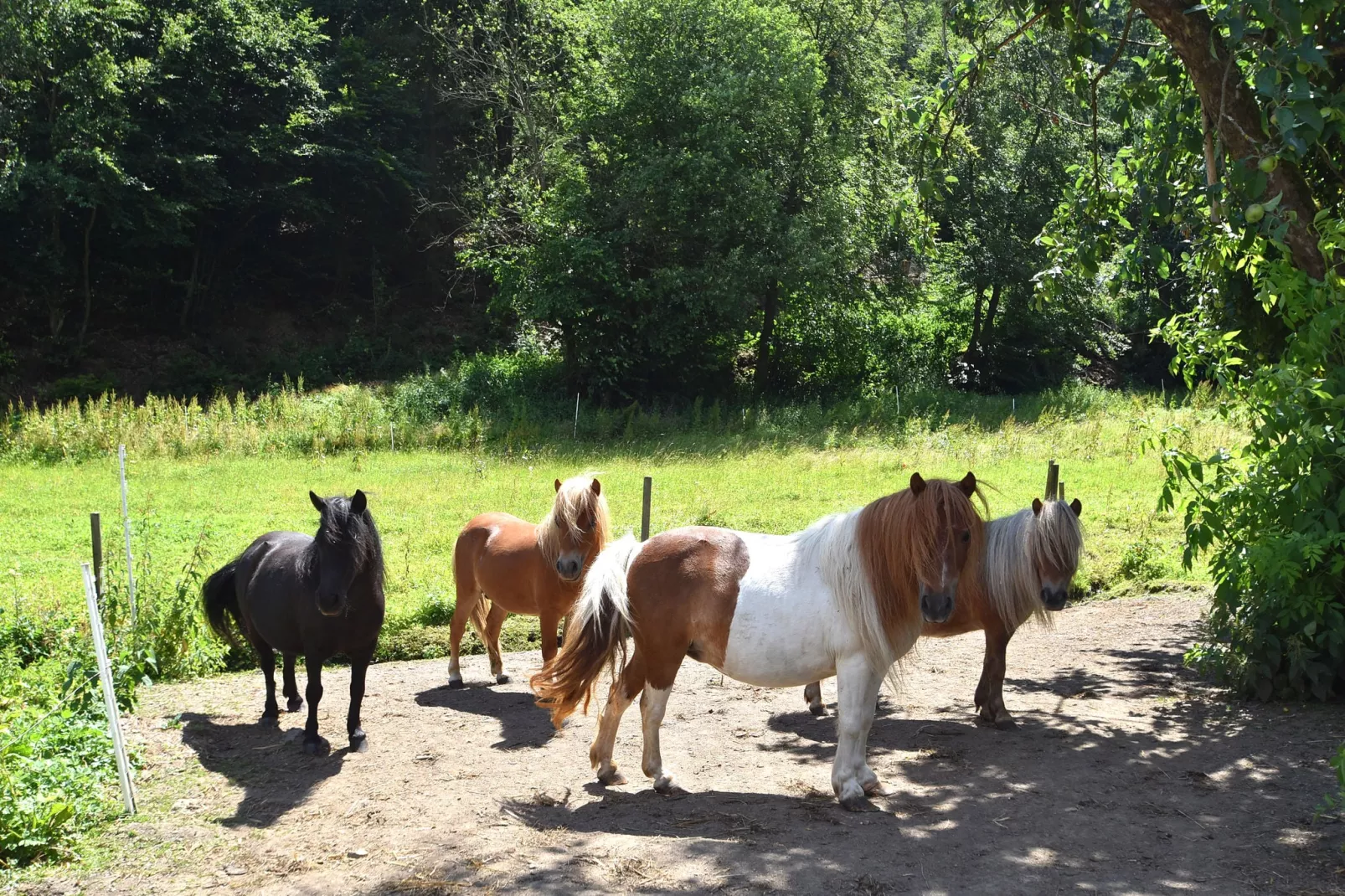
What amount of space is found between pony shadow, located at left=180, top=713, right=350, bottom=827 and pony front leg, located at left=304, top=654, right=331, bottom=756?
0.05 metres

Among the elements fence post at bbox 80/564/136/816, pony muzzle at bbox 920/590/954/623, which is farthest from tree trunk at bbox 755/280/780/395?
fence post at bbox 80/564/136/816

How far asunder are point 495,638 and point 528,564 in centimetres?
105

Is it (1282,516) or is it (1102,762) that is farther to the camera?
(1282,516)

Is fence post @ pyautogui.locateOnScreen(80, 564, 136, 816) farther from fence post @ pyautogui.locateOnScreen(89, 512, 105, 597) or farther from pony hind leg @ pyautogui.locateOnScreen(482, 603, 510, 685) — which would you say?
fence post @ pyautogui.locateOnScreen(89, 512, 105, 597)

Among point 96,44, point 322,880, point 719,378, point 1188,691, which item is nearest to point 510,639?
point 322,880

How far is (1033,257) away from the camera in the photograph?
30203 mm

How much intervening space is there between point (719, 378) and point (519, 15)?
14.1 metres

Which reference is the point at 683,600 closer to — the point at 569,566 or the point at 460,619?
the point at 569,566

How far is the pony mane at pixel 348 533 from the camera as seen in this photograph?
644 cm

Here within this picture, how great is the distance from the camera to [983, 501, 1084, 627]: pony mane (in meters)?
7.00

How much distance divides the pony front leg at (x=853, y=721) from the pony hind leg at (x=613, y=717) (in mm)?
1113

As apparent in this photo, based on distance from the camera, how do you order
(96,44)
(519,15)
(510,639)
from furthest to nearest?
(519,15), (96,44), (510,639)

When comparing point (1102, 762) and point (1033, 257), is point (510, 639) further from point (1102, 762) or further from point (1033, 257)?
point (1033, 257)

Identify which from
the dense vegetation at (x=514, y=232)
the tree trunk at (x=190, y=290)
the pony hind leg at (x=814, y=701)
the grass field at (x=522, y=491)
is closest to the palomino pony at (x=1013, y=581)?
the pony hind leg at (x=814, y=701)
